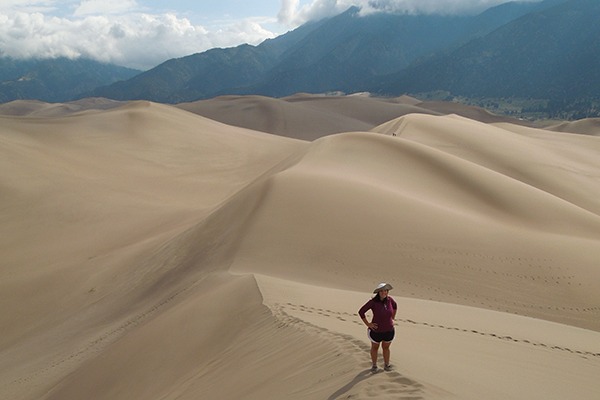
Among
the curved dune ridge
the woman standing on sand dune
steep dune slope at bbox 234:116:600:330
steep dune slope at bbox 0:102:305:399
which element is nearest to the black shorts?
the woman standing on sand dune

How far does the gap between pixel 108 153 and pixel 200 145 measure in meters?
7.82

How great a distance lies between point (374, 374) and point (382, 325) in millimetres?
489

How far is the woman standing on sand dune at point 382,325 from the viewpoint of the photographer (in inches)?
163

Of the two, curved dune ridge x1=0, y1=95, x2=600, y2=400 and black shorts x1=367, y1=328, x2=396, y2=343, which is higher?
black shorts x1=367, y1=328, x2=396, y2=343

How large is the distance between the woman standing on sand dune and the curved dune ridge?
0.17 m

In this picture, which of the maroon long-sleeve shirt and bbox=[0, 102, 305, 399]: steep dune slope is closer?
the maroon long-sleeve shirt

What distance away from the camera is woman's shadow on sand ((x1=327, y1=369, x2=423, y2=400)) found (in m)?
3.68

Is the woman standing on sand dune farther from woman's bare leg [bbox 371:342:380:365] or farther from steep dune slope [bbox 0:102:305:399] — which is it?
steep dune slope [bbox 0:102:305:399]

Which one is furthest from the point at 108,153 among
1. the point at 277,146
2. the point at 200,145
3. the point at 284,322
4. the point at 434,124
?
the point at 284,322

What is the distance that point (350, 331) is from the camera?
5473mm

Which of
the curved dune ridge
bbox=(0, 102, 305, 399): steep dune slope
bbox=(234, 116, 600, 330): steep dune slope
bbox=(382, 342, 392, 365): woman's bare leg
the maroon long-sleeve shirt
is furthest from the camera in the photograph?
bbox=(0, 102, 305, 399): steep dune slope

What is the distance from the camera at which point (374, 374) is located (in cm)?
398

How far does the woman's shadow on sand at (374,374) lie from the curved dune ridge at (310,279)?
23 millimetres

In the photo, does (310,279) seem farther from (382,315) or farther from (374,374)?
(374,374)
